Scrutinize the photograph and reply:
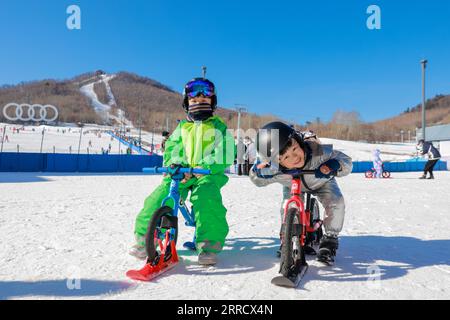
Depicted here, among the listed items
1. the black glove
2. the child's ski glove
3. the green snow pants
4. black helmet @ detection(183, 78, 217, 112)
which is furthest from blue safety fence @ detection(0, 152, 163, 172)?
the child's ski glove

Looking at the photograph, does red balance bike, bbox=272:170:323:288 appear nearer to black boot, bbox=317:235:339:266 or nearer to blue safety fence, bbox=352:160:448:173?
black boot, bbox=317:235:339:266

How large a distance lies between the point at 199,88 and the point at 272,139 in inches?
46.8

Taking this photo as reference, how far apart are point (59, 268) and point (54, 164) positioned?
67.9 feet

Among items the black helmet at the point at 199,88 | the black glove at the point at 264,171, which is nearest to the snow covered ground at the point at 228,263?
the black glove at the point at 264,171

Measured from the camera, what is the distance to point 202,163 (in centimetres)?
336

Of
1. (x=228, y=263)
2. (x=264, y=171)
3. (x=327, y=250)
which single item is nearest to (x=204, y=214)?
(x=228, y=263)

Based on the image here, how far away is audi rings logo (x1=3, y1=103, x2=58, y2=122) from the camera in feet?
370

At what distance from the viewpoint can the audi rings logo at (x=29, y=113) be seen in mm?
112750

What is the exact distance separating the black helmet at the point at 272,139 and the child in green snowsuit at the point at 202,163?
67cm

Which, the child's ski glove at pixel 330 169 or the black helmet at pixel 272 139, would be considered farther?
the black helmet at pixel 272 139

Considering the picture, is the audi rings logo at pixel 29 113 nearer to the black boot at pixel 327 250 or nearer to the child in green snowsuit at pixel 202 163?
the child in green snowsuit at pixel 202 163
